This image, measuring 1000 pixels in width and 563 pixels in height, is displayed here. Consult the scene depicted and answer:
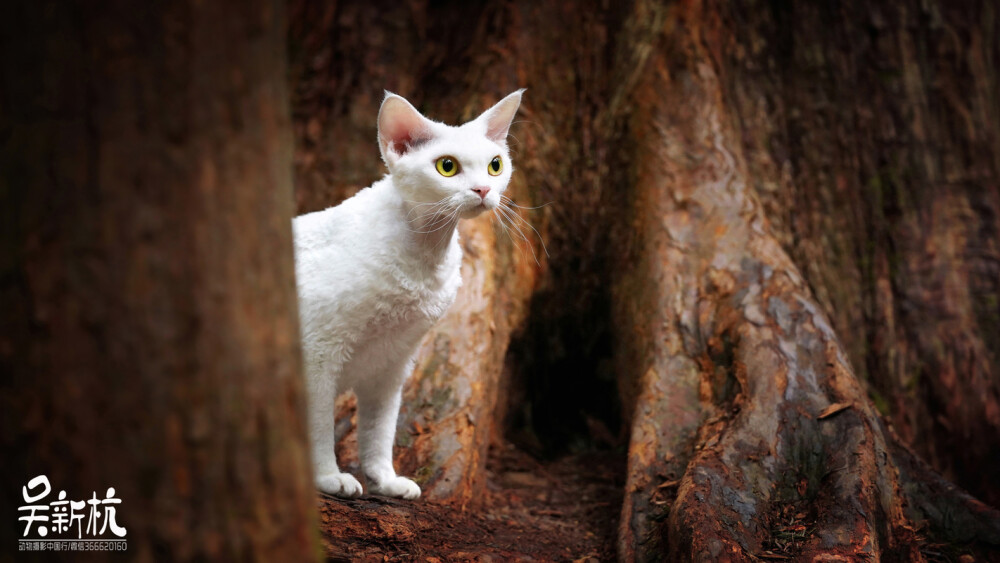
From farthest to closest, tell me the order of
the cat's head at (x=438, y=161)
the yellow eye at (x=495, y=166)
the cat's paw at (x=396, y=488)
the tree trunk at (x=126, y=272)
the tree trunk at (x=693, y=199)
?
the tree trunk at (x=693, y=199)
the cat's paw at (x=396, y=488)
the yellow eye at (x=495, y=166)
the cat's head at (x=438, y=161)
the tree trunk at (x=126, y=272)

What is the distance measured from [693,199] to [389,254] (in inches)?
75.3

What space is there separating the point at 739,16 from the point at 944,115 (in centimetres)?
140

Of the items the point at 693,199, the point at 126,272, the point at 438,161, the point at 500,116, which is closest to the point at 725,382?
the point at 693,199

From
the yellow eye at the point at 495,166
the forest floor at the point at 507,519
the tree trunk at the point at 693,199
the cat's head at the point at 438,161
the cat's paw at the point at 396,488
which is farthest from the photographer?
the tree trunk at the point at 693,199

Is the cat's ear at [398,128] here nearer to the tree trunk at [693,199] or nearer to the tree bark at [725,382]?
the tree trunk at [693,199]

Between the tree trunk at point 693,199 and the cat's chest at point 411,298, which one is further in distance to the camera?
the tree trunk at point 693,199

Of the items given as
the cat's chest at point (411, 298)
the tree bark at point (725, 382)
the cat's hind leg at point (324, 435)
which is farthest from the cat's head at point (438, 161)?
the tree bark at point (725, 382)

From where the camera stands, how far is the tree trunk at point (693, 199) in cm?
344

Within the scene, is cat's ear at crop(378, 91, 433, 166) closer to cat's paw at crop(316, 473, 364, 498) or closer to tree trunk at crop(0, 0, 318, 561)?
cat's paw at crop(316, 473, 364, 498)

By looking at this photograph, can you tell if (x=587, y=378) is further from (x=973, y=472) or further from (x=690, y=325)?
(x=973, y=472)

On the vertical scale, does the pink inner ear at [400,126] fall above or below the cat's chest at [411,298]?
above

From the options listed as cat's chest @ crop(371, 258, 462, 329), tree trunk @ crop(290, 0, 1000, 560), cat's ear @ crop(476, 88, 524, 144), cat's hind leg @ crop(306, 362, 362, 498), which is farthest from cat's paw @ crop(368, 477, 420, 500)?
cat's ear @ crop(476, 88, 524, 144)

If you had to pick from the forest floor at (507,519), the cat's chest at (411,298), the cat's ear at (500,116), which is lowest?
the forest floor at (507,519)

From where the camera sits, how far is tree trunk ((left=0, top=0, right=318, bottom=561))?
1.05m
